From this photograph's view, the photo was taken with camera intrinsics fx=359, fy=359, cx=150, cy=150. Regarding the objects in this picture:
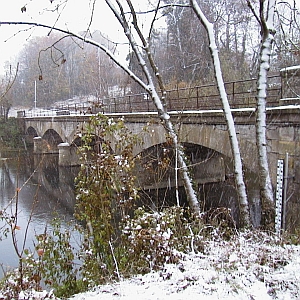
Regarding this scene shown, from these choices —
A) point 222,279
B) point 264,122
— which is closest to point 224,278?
point 222,279

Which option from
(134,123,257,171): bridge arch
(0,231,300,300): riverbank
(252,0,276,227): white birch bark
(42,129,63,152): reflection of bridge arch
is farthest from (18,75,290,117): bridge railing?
(42,129,63,152): reflection of bridge arch

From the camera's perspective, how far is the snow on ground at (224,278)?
2873 millimetres

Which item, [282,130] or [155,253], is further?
[282,130]

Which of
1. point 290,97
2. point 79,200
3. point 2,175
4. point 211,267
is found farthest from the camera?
point 2,175

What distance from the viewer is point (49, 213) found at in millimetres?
13984

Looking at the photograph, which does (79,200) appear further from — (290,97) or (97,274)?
(290,97)

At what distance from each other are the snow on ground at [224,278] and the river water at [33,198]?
13.3 ft

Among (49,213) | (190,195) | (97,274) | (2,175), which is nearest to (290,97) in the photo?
(190,195)

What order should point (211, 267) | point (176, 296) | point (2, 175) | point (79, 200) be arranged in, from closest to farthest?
point (176, 296) < point (211, 267) < point (79, 200) < point (2, 175)

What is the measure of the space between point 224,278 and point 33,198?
13.6 metres

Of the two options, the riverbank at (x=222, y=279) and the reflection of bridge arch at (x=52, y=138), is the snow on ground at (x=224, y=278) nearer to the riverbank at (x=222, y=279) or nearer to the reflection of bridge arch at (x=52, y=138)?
the riverbank at (x=222, y=279)

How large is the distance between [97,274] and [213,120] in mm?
6484

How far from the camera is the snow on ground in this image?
287cm

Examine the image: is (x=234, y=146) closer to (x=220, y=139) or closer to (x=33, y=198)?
(x=220, y=139)
